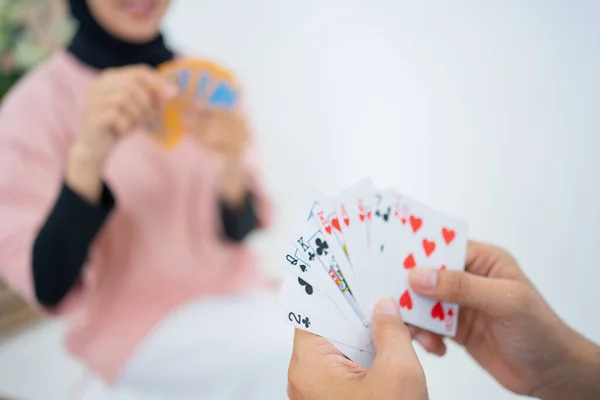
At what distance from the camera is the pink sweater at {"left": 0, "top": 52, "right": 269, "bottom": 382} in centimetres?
101

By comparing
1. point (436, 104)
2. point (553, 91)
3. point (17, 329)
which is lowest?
point (17, 329)

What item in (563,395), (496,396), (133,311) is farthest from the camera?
(133,311)

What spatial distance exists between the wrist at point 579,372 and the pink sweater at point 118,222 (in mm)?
819

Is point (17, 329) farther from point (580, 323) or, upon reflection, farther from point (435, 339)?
point (580, 323)

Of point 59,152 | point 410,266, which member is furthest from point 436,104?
point 59,152

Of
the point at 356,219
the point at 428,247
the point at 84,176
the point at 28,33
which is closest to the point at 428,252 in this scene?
the point at 428,247

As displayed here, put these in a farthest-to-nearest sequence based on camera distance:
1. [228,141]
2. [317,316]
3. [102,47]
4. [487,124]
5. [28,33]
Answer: [28,33] → [228,141] → [102,47] → [487,124] → [317,316]

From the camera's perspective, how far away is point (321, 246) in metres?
0.60

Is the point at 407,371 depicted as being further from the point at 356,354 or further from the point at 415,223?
the point at 415,223

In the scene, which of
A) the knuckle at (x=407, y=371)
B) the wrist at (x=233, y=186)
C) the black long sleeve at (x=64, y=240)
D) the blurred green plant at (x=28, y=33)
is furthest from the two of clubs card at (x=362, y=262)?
the blurred green plant at (x=28, y=33)

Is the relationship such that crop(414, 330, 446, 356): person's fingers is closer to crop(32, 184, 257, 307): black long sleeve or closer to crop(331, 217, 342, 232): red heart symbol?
crop(331, 217, 342, 232): red heart symbol

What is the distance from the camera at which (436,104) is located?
2.88 ft

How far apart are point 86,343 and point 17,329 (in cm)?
42

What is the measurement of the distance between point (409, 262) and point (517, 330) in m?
0.15
